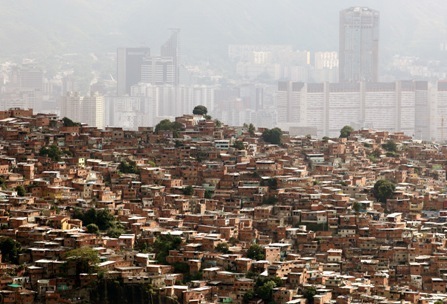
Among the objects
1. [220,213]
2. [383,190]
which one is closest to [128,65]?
[383,190]

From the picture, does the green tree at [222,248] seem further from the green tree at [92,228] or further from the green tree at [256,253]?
the green tree at [92,228]

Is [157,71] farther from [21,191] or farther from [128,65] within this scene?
[21,191]

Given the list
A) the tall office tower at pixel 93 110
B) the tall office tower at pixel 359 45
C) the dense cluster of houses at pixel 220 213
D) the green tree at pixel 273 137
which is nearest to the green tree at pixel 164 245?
the dense cluster of houses at pixel 220 213

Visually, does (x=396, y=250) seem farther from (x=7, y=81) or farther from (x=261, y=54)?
(x=261, y=54)

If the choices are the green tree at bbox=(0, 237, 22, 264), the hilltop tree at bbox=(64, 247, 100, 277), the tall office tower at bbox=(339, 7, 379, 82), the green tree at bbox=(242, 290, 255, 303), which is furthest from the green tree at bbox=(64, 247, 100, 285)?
the tall office tower at bbox=(339, 7, 379, 82)

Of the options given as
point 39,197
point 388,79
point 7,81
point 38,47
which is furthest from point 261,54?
point 39,197

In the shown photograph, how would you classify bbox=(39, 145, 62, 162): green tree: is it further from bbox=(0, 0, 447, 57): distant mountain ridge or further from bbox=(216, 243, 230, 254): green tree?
bbox=(0, 0, 447, 57): distant mountain ridge
